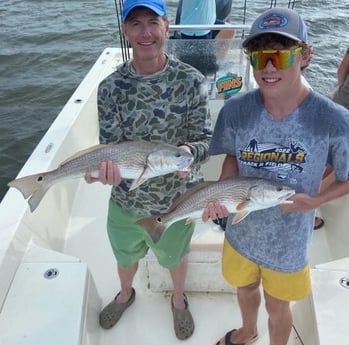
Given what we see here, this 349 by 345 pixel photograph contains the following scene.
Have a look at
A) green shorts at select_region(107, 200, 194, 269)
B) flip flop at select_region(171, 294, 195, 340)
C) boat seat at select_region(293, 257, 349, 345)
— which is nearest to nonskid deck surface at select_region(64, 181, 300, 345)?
flip flop at select_region(171, 294, 195, 340)

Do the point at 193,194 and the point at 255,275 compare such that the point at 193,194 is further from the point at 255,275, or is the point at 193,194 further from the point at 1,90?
Result: the point at 1,90

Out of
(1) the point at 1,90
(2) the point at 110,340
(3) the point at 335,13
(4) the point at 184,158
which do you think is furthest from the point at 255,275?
(3) the point at 335,13

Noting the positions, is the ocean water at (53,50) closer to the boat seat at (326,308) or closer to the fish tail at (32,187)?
the fish tail at (32,187)

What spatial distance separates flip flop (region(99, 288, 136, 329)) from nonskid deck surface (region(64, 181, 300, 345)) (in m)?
0.05

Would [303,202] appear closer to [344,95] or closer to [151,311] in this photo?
[151,311]

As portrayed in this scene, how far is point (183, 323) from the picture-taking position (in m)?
2.48

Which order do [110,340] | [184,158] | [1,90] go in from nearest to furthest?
[184,158] < [110,340] < [1,90]

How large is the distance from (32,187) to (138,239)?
0.60 meters

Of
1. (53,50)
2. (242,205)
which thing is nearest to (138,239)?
(242,205)

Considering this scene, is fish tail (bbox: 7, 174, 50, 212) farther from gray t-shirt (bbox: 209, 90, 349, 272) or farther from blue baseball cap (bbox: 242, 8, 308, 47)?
blue baseball cap (bbox: 242, 8, 308, 47)

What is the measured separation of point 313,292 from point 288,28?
1252 millimetres

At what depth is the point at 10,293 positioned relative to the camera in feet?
6.81

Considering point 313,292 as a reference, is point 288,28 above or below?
above

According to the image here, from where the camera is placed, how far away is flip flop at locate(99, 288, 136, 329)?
249 cm
